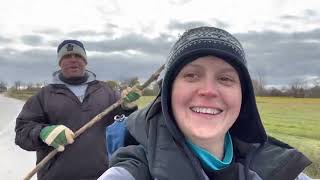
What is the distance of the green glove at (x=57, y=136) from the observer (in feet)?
11.6

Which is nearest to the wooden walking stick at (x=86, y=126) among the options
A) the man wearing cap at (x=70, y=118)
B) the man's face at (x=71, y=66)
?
the man wearing cap at (x=70, y=118)

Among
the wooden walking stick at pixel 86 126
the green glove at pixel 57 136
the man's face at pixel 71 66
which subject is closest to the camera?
the green glove at pixel 57 136

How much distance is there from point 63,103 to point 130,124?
7.65 ft

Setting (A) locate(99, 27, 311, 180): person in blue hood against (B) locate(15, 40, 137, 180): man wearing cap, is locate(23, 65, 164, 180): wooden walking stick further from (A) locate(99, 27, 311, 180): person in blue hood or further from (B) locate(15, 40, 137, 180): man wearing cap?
(A) locate(99, 27, 311, 180): person in blue hood

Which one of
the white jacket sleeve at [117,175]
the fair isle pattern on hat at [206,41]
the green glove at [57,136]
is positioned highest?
the fair isle pattern on hat at [206,41]

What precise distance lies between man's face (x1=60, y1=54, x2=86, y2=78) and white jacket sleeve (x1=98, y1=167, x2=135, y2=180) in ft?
8.80

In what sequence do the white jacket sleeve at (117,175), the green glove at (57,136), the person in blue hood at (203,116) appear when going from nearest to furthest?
1. the white jacket sleeve at (117,175)
2. the person in blue hood at (203,116)
3. the green glove at (57,136)

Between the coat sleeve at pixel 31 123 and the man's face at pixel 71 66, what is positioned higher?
the man's face at pixel 71 66

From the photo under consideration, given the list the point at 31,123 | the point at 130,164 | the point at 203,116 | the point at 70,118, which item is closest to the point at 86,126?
the point at 70,118

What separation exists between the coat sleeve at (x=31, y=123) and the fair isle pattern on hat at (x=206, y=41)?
2.38 m

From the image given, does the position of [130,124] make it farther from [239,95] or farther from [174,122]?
[239,95]

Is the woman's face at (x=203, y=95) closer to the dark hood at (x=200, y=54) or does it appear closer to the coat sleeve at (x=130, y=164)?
the dark hood at (x=200, y=54)

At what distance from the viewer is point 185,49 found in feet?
4.80

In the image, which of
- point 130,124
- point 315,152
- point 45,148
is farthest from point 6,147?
point 130,124
